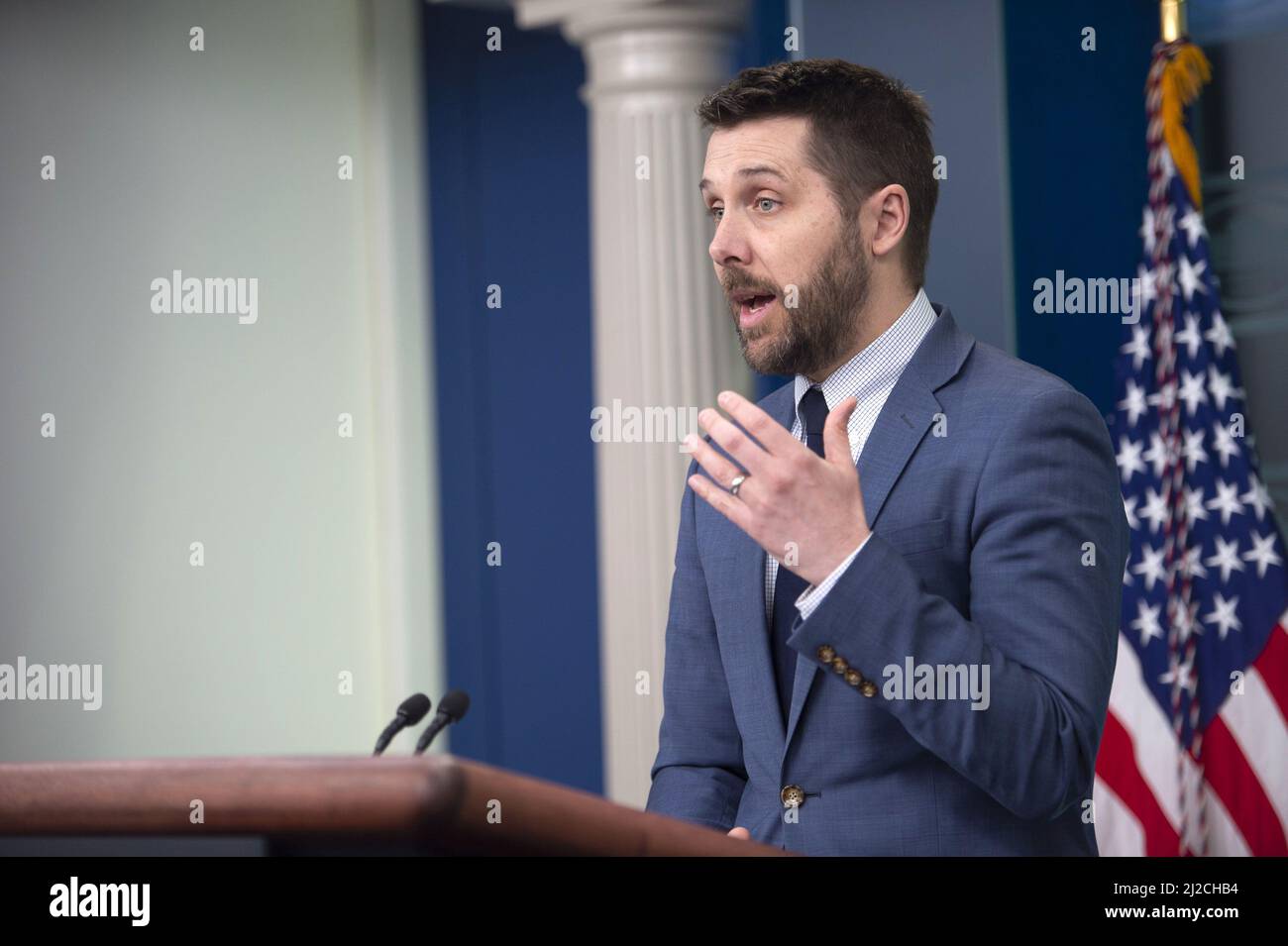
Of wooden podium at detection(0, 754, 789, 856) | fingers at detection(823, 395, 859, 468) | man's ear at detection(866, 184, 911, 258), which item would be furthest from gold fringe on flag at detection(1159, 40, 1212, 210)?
wooden podium at detection(0, 754, 789, 856)

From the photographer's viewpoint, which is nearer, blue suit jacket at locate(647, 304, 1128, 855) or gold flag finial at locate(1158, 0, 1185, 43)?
blue suit jacket at locate(647, 304, 1128, 855)

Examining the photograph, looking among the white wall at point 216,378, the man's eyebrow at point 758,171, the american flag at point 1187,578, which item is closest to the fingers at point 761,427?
the man's eyebrow at point 758,171

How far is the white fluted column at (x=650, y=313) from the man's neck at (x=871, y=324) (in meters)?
2.03

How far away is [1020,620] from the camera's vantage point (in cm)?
161

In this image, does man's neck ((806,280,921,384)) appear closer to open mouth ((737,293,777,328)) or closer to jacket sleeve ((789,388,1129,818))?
open mouth ((737,293,777,328))

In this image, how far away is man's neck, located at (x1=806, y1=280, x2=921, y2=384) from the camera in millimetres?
1934

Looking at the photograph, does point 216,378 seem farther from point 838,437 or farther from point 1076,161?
point 838,437

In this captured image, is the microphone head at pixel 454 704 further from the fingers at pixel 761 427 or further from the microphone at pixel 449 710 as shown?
the fingers at pixel 761 427

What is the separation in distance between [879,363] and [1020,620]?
0.44 metres

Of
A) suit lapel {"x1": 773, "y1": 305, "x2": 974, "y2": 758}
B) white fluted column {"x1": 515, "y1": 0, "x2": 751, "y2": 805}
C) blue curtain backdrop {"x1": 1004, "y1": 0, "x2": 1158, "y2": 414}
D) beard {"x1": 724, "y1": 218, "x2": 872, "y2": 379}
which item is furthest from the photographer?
white fluted column {"x1": 515, "y1": 0, "x2": 751, "y2": 805}

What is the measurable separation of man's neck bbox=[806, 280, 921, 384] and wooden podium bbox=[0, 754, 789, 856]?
850mm

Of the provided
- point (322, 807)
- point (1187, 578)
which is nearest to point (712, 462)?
point (322, 807)

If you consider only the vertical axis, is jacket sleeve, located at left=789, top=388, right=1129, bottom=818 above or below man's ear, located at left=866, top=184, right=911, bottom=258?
below

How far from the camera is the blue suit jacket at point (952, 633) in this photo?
1537 millimetres
